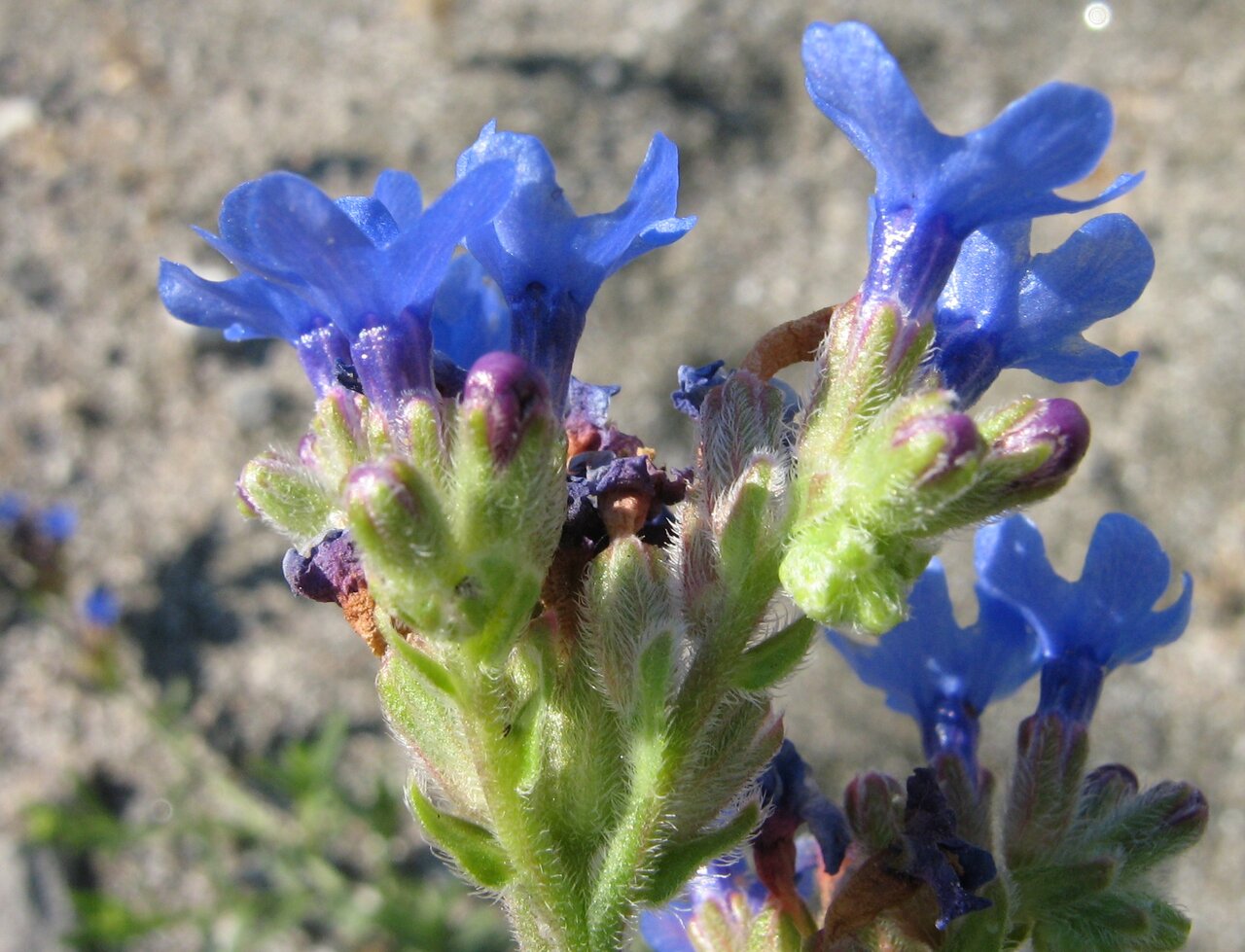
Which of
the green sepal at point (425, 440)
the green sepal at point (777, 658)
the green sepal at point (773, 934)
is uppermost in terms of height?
the green sepal at point (425, 440)

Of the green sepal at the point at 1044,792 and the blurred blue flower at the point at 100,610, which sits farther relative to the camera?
the blurred blue flower at the point at 100,610

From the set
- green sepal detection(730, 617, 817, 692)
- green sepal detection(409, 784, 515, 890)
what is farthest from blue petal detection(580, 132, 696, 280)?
green sepal detection(409, 784, 515, 890)

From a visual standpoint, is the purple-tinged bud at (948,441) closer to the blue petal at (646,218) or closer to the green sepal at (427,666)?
the blue petal at (646,218)

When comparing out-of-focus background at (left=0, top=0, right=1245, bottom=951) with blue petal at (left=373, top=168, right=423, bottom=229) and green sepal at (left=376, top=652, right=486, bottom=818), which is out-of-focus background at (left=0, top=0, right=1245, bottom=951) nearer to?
green sepal at (left=376, top=652, right=486, bottom=818)

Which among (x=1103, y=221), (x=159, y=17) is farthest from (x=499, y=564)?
(x=159, y=17)

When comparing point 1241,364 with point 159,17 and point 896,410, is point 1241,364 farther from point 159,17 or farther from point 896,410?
point 159,17

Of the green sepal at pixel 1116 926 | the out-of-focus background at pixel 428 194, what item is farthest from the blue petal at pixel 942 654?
the out-of-focus background at pixel 428 194

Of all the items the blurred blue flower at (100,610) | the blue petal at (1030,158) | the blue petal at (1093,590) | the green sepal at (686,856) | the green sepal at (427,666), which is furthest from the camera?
the blurred blue flower at (100,610)
